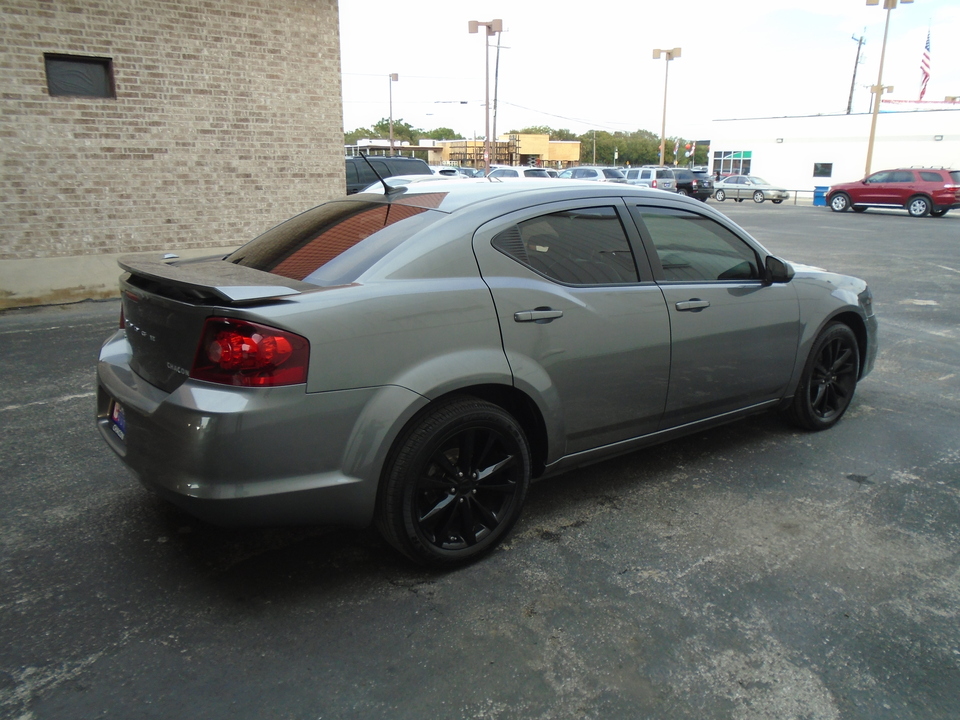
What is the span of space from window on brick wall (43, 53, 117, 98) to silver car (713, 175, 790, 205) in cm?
3425

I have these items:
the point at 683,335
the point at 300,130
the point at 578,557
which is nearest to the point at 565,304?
the point at 683,335

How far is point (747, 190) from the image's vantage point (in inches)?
1500

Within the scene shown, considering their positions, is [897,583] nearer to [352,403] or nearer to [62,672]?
[352,403]

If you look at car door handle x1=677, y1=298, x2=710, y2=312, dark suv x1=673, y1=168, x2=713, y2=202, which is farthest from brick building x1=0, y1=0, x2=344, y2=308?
dark suv x1=673, y1=168, x2=713, y2=202

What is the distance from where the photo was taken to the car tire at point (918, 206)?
86.2ft

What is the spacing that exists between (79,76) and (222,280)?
8.15 meters

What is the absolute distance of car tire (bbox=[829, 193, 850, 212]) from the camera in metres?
28.9

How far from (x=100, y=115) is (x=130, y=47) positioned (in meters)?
0.95

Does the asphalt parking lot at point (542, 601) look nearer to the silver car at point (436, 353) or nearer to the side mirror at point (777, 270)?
the silver car at point (436, 353)

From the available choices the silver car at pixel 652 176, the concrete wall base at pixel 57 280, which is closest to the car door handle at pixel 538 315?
the concrete wall base at pixel 57 280

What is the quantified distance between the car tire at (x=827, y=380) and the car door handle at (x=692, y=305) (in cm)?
111

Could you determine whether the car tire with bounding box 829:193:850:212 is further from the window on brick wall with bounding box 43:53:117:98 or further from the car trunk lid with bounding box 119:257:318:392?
the car trunk lid with bounding box 119:257:318:392

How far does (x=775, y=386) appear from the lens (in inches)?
170

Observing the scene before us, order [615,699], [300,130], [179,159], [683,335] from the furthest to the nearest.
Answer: [300,130], [179,159], [683,335], [615,699]
